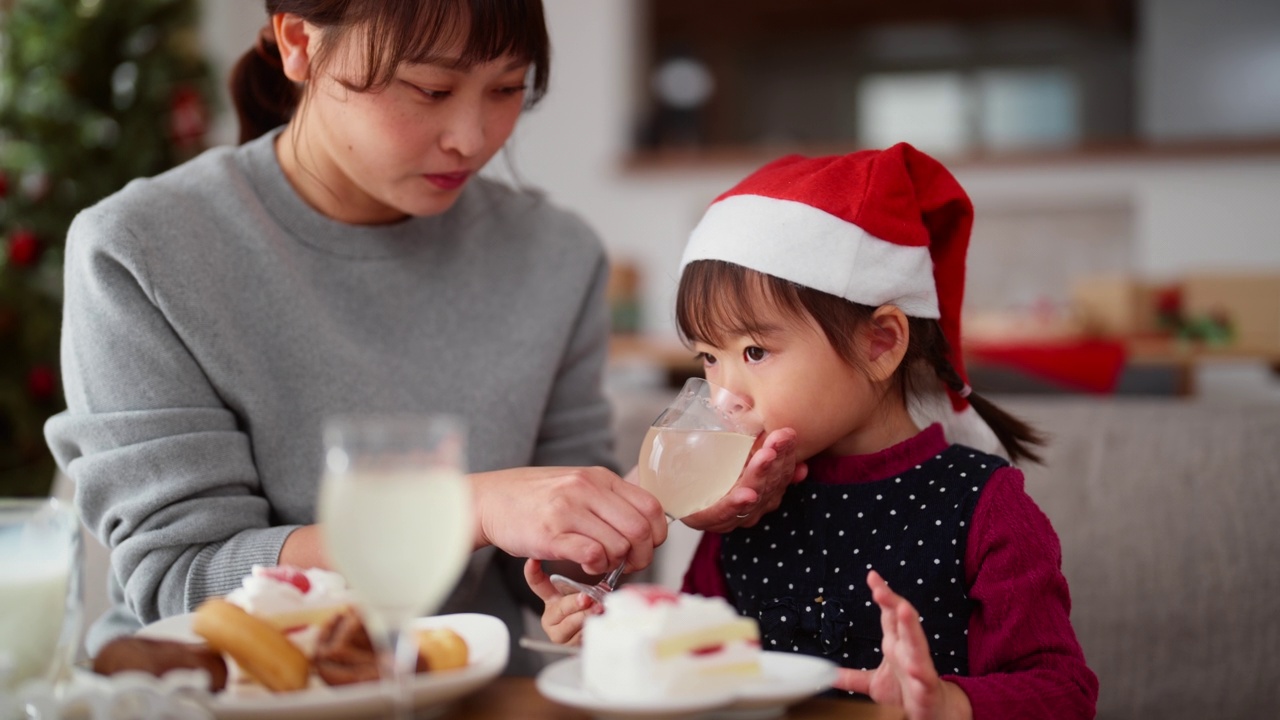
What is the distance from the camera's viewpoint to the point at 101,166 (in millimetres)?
4148

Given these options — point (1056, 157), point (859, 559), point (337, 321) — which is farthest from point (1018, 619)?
point (1056, 157)

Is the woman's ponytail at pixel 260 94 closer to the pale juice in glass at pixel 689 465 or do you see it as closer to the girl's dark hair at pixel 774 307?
the girl's dark hair at pixel 774 307

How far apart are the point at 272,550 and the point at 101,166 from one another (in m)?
3.46

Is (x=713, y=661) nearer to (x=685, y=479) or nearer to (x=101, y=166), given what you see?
(x=685, y=479)

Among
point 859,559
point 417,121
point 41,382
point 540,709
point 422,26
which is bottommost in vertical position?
point 41,382

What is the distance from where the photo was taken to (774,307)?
1.28m

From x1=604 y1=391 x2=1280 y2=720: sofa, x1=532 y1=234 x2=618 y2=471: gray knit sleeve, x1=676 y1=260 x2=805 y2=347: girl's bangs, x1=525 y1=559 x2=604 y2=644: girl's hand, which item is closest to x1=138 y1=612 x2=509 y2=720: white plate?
x1=525 y1=559 x2=604 y2=644: girl's hand

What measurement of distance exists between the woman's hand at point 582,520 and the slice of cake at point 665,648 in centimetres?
20

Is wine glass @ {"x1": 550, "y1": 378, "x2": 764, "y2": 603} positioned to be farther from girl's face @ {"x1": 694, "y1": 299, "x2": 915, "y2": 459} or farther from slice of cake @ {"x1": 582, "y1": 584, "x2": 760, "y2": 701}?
slice of cake @ {"x1": 582, "y1": 584, "x2": 760, "y2": 701}

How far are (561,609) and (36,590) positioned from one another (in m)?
0.52

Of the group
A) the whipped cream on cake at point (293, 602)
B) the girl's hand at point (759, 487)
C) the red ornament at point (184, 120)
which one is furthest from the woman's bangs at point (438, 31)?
the red ornament at point (184, 120)

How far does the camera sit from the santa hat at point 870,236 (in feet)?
4.13

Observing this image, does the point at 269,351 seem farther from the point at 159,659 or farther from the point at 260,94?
the point at 159,659

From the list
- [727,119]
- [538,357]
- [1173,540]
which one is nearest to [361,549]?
[538,357]
